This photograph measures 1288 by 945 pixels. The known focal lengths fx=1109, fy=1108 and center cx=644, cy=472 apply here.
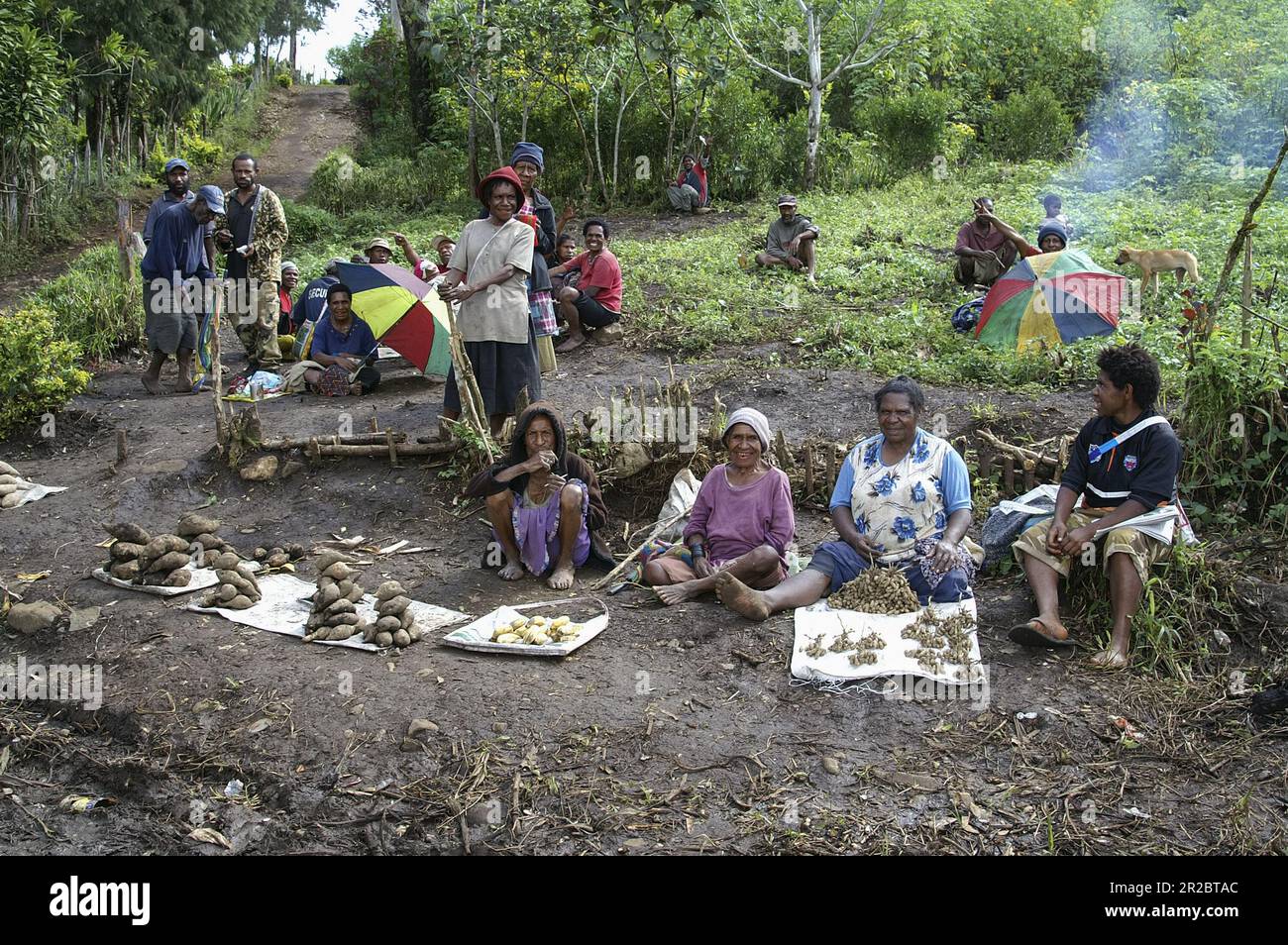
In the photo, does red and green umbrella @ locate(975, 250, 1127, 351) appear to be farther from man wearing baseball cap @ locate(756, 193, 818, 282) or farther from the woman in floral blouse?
the woman in floral blouse

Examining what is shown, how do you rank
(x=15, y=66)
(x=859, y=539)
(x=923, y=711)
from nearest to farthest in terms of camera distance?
(x=923, y=711) < (x=859, y=539) < (x=15, y=66)

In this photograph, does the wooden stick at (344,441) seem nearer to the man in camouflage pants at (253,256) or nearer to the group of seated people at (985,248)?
the man in camouflage pants at (253,256)

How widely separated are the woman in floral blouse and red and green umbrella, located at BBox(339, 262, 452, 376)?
3.85m

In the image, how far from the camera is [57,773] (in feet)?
14.3

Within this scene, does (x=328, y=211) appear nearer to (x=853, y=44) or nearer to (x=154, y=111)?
(x=154, y=111)

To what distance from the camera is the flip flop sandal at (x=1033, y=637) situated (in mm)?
4477

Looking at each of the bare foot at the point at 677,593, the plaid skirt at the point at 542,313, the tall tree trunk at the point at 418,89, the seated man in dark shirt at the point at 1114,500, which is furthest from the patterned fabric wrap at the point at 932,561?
the tall tree trunk at the point at 418,89

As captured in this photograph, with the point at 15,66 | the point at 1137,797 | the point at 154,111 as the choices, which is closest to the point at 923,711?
the point at 1137,797

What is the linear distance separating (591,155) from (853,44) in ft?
15.1

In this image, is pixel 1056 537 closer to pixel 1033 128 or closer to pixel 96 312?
pixel 96 312

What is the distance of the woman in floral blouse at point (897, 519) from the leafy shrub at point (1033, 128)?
14467 millimetres

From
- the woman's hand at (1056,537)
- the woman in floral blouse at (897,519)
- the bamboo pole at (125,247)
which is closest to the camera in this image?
the woman's hand at (1056,537)

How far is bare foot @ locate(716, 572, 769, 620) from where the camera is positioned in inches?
191
